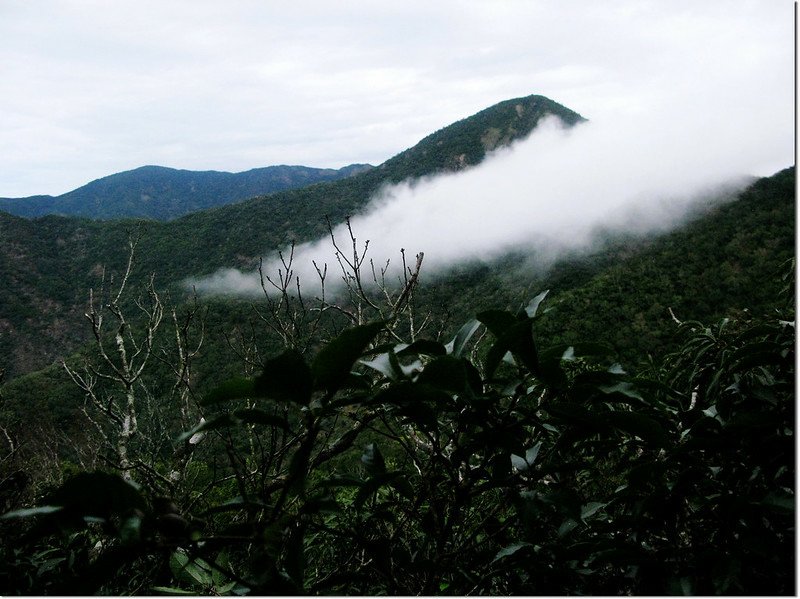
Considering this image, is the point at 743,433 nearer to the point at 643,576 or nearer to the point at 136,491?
the point at 643,576

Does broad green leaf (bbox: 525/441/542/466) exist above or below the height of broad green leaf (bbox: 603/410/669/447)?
below

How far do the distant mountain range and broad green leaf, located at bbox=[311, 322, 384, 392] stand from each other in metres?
98.4

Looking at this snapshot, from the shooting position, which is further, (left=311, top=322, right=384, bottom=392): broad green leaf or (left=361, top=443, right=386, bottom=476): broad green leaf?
(left=361, top=443, right=386, bottom=476): broad green leaf

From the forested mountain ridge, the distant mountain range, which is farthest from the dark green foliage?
the distant mountain range

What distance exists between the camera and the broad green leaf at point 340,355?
1.79ft

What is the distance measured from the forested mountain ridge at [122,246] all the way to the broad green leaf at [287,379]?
41.7 metres

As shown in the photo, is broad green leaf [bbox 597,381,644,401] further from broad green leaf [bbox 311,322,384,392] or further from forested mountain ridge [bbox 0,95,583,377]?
forested mountain ridge [bbox 0,95,583,377]

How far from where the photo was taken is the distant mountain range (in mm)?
97438

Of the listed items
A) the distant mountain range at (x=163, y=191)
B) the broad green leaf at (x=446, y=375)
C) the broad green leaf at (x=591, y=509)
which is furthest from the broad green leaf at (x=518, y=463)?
the distant mountain range at (x=163, y=191)

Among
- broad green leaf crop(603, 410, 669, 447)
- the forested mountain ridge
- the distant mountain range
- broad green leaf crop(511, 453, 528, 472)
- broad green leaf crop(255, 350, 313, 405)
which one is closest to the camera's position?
broad green leaf crop(255, 350, 313, 405)

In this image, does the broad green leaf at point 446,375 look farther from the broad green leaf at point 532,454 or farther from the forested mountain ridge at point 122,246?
the forested mountain ridge at point 122,246

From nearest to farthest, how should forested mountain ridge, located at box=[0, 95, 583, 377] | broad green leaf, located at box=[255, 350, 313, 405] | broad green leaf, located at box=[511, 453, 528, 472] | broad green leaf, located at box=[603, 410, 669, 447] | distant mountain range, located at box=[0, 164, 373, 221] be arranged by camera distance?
broad green leaf, located at box=[255, 350, 313, 405] → broad green leaf, located at box=[603, 410, 669, 447] → broad green leaf, located at box=[511, 453, 528, 472] → forested mountain ridge, located at box=[0, 95, 583, 377] → distant mountain range, located at box=[0, 164, 373, 221]

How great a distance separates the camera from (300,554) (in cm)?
68

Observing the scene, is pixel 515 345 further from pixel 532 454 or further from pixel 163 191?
pixel 163 191
